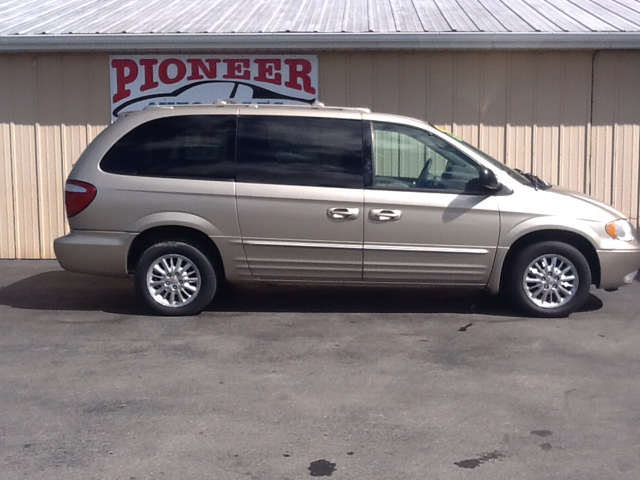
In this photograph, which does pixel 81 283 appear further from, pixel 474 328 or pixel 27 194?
pixel 474 328

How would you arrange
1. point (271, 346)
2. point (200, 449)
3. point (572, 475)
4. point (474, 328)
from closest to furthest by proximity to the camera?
point (572, 475), point (200, 449), point (271, 346), point (474, 328)

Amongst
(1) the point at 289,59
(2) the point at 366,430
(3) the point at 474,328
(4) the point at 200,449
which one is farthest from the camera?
(1) the point at 289,59

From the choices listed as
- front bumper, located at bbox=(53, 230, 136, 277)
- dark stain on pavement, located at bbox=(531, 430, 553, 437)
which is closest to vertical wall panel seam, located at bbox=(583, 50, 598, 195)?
front bumper, located at bbox=(53, 230, 136, 277)

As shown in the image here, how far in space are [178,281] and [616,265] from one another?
13.0ft

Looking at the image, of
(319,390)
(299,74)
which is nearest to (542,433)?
(319,390)

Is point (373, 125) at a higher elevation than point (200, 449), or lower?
higher

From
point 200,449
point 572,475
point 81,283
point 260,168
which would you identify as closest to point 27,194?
point 81,283

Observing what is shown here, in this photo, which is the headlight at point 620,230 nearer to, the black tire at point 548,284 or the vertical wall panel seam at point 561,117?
the black tire at point 548,284

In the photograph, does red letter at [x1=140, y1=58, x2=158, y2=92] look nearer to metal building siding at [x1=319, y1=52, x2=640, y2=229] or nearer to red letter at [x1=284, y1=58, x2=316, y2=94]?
red letter at [x1=284, y1=58, x2=316, y2=94]

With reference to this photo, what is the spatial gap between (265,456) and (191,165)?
3.79 metres

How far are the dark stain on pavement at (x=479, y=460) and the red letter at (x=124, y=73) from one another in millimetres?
7609

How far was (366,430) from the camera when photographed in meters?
5.06

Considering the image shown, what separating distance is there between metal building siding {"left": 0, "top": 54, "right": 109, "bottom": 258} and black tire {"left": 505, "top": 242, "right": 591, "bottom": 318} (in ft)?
18.8

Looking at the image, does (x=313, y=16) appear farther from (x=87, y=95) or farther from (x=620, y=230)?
(x=620, y=230)
